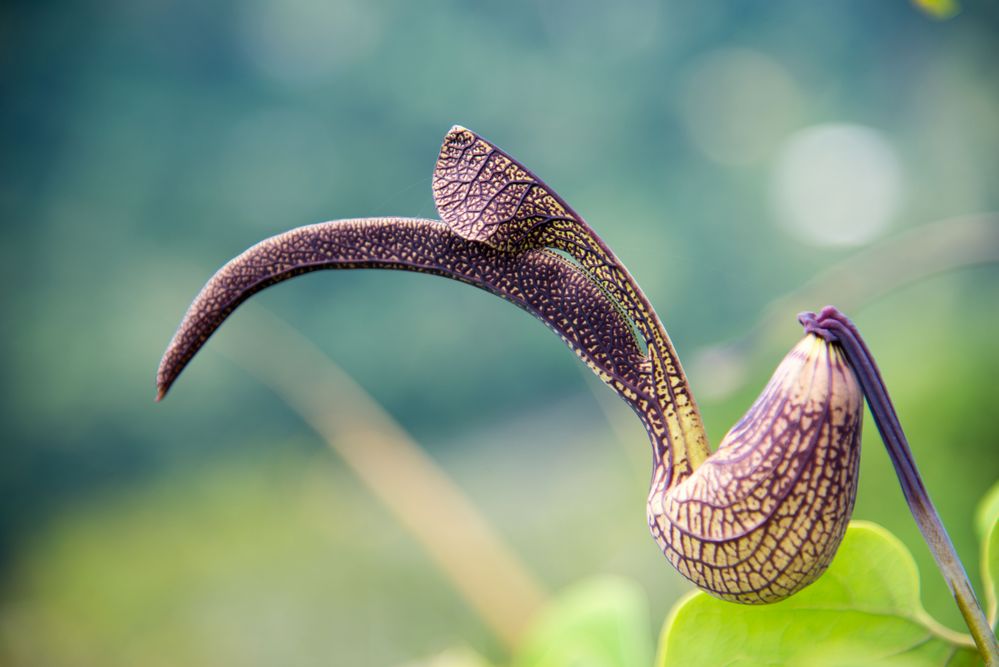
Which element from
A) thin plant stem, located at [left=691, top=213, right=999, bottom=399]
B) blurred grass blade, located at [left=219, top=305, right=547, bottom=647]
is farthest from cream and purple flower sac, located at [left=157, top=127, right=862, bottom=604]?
blurred grass blade, located at [left=219, top=305, right=547, bottom=647]

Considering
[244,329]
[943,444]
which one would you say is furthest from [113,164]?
[943,444]

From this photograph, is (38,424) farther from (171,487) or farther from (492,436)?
(492,436)

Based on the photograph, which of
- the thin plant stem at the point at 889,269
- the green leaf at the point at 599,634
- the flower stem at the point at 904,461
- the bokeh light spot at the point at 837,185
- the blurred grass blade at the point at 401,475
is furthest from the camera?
the bokeh light spot at the point at 837,185

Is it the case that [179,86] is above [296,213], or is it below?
above

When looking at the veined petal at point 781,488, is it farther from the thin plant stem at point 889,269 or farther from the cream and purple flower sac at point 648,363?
the thin plant stem at point 889,269

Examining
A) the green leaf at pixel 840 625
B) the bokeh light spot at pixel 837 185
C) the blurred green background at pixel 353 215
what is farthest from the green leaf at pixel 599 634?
the bokeh light spot at pixel 837 185

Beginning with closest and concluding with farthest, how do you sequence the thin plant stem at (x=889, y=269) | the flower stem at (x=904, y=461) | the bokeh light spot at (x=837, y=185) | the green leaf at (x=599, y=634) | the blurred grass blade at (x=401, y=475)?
1. the flower stem at (x=904, y=461)
2. the green leaf at (x=599, y=634)
3. the thin plant stem at (x=889, y=269)
4. the blurred grass blade at (x=401, y=475)
5. the bokeh light spot at (x=837, y=185)
